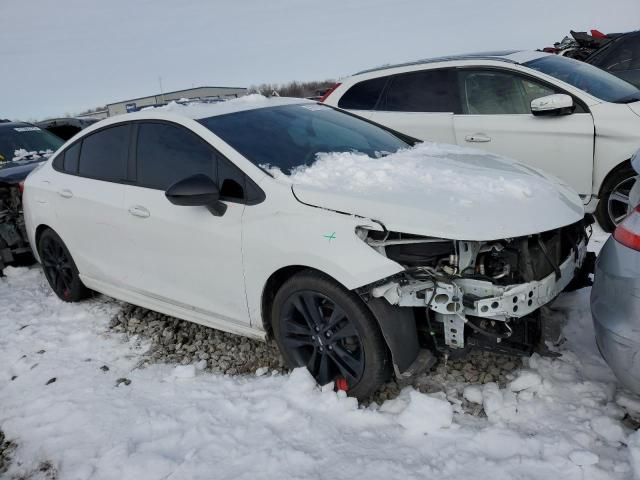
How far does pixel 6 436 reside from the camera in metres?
3.03

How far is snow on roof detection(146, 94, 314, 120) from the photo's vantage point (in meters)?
3.66

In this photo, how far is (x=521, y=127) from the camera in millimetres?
5230

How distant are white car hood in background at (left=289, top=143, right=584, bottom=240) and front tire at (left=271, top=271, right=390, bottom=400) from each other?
1.43ft

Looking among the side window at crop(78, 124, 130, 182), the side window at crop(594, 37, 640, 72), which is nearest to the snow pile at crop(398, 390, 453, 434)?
the side window at crop(78, 124, 130, 182)

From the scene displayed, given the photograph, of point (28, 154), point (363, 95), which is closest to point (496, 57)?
point (363, 95)

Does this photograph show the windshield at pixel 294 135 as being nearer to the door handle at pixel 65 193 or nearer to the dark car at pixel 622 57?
the door handle at pixel 65 193

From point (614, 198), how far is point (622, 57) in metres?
4.36

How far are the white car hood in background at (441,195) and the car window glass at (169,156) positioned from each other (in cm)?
61

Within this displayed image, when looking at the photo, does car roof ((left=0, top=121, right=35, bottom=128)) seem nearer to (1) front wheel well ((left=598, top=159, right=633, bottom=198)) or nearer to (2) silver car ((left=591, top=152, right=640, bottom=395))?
(1) front wheel well ((left=598, top=159, right=633, bottom=198))

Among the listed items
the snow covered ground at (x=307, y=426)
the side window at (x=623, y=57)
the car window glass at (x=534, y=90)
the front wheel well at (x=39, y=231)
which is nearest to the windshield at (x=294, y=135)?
the snow covered ground at (x=307, y=426)

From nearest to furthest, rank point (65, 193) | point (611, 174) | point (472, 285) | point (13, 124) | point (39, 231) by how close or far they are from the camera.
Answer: point (472, 285), point (65, 193), point (39, 231), point (611, 174), point (13, 124)

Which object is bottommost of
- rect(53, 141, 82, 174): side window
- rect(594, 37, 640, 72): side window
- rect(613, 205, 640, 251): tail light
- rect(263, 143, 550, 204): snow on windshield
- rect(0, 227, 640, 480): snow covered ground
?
rect(0, 227, 640, 480): snow covered ground

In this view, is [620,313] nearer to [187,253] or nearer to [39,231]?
[187,253]

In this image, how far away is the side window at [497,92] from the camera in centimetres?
527
